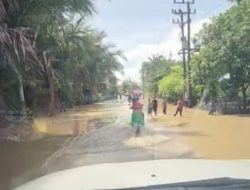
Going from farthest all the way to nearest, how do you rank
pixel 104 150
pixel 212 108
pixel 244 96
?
pixel 212 108, pixel 244 96, pixel 104 150

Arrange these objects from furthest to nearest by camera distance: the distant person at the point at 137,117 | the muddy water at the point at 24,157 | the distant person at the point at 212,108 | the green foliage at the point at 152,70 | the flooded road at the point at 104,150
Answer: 1. the green foliage at the point at 152,70
2. the distant person at the point at 212,108
3. the distant person at the point at 137,117
4. the flooded road at the point at 104,150
5. the muddy water at the point at 24,157

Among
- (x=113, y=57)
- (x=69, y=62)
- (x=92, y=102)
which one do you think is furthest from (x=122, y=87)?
(x=69, y=62)

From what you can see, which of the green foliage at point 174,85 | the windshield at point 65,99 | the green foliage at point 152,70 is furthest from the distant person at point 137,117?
the green foliage at point 152,70

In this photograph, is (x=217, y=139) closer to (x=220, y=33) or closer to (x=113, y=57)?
(x=220, y=33)

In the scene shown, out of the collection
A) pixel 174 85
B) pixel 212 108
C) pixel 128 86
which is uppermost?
pixel 128 86

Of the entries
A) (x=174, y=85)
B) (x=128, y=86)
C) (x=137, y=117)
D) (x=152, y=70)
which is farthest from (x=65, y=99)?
(x=128, y=86)

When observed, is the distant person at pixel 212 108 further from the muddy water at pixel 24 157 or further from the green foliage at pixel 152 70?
the green foliage at pixel 152 70

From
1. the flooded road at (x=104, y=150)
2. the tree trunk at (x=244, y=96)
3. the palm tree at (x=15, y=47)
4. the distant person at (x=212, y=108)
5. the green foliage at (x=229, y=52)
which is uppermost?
the green foliage at (x=229, y=52)

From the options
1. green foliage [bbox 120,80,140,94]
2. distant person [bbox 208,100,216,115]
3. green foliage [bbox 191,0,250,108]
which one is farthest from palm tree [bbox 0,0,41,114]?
green foliage [bbox 120,80,140,94]

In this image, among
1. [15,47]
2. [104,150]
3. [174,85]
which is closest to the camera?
[15,47]

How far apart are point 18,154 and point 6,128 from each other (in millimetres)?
6544

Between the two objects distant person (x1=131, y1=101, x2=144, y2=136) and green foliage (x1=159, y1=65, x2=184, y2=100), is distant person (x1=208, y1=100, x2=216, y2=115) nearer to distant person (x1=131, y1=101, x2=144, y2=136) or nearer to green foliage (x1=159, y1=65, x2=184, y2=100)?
green foliage (x1=159, y1=65, x2=184, y2=100)

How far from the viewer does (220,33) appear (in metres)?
45.3

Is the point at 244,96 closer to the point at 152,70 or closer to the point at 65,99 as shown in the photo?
the point at 65,99
